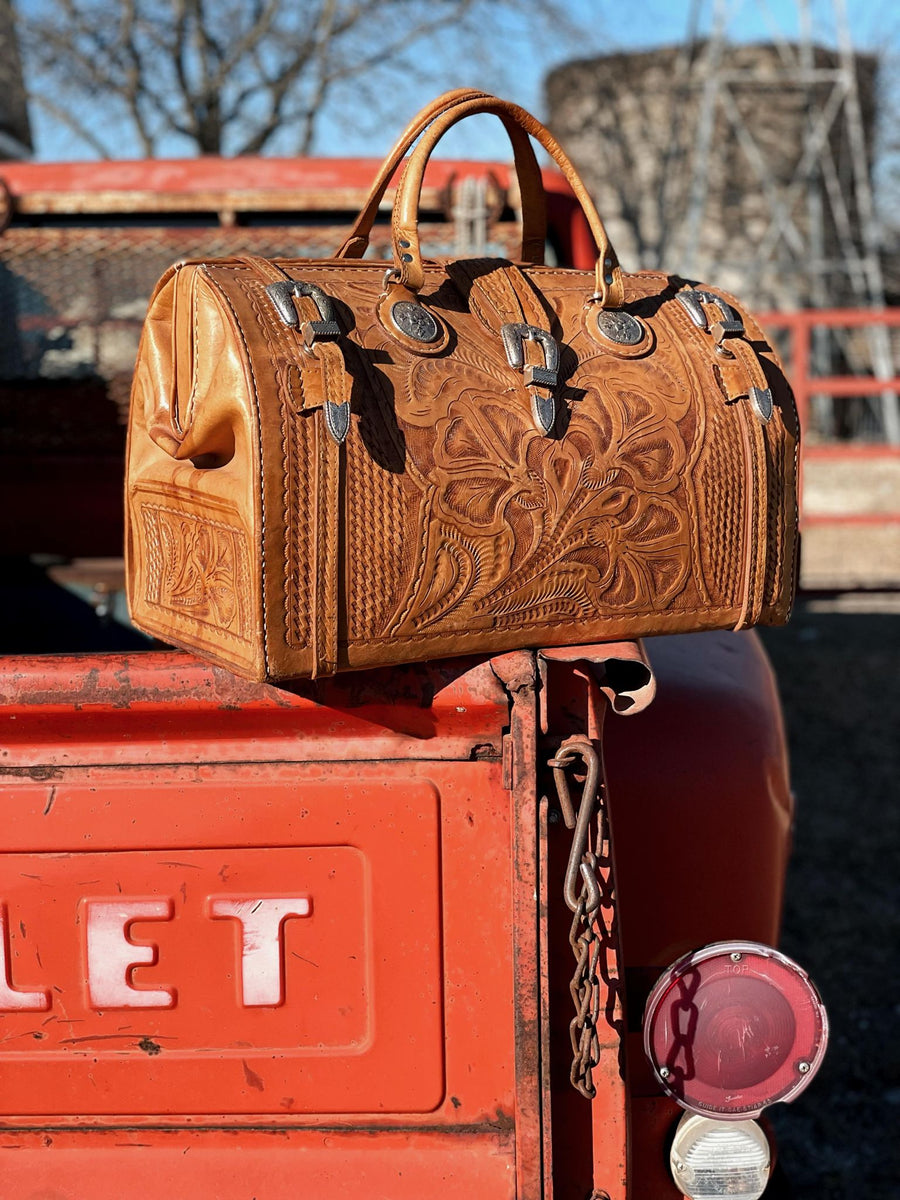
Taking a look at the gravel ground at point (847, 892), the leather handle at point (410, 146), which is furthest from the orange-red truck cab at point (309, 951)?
the gravel ground at point (847, 892)

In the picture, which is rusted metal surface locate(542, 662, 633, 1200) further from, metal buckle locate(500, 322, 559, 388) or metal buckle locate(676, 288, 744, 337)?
metal buckle locate(676, 288, 744, 337)

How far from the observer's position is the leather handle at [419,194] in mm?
1311

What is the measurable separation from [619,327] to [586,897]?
0.68 m

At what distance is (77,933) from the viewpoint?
1306mm

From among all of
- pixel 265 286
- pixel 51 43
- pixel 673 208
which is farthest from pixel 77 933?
pixel 673 208

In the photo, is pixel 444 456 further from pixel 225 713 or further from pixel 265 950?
pixel 265 950

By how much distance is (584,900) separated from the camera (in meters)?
1.24

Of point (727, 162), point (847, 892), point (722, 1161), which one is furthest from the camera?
point (727, 162)

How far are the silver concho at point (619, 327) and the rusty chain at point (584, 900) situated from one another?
492 mm

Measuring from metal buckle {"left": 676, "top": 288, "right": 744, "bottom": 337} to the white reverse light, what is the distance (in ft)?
3.16

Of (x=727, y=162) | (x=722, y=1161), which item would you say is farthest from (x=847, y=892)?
(x=727, y=162)

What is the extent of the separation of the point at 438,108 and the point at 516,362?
0.34 m

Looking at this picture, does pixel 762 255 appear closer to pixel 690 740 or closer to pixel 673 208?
pixel 673 208

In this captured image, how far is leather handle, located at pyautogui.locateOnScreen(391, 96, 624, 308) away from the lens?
51.6 inches
